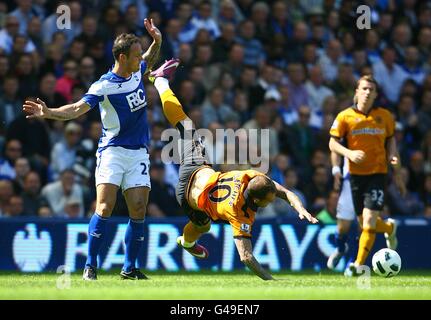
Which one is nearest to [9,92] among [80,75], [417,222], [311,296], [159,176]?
[80,75]

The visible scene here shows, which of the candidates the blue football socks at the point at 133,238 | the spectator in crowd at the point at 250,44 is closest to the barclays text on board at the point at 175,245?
the blue football socks at the point at 133,238

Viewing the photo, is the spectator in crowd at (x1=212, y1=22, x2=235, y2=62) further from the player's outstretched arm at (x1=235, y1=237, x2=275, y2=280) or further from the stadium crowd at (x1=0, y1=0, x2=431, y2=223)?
the player's outstretched arm at (x1=235, y1=237, x2=275, y2=280)

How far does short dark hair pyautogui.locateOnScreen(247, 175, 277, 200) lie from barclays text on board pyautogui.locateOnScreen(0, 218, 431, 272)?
12.4 feet

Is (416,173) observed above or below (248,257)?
above

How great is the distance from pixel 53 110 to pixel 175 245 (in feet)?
14.6

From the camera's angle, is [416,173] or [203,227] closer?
[203,227]

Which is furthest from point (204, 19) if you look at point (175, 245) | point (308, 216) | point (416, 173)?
point (308, 216)

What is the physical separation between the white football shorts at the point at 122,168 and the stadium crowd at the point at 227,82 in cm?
418

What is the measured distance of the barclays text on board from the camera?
1405cm

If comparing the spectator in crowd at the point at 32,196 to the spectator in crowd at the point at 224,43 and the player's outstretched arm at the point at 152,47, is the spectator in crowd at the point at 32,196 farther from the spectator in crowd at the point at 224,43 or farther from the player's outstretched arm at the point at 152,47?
the spectator in crowd at the point at 224,43

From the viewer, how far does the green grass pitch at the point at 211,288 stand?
9.51 m

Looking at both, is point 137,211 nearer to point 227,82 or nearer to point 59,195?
point 59,195

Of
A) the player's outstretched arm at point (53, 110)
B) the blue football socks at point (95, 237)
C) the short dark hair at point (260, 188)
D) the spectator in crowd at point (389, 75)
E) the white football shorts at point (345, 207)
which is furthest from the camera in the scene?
the spectator in crowd at point (389, 75)

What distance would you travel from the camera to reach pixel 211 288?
34.1ft
